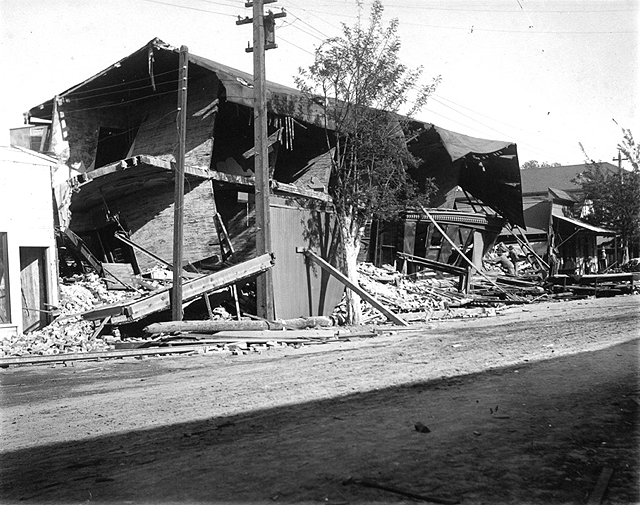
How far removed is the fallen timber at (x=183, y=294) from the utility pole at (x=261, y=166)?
0.40 metres

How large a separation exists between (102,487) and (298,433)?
5.31 ft

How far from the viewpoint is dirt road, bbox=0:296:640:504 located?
397 cm

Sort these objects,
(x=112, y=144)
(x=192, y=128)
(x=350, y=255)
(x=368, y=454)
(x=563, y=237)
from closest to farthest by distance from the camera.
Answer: (x=368, y=454) < (x=350, y=255) < (x=192, y=128) < (x=112, y=144) < (x=563, y=237)

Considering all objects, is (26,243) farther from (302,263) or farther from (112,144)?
(112,144)

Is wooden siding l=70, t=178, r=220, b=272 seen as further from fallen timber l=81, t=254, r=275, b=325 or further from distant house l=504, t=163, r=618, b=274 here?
distant house l=504, t=163, r=618, b=274

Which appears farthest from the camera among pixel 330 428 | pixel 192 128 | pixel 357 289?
pixel 192 128

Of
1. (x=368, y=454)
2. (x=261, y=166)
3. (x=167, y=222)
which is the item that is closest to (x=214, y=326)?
(x=261, y=166)

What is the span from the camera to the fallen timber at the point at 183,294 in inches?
493

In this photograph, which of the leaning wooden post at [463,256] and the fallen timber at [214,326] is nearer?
the fallen timber at [214,326]

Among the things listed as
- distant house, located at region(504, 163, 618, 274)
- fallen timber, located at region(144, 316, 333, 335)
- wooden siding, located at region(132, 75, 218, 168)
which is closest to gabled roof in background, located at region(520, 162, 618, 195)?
distant house, located at region(504, 163, 618, 274)

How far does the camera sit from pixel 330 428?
532 centimetres

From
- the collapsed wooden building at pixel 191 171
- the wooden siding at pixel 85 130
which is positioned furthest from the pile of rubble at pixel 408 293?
the wooden siding at pixel 85 130

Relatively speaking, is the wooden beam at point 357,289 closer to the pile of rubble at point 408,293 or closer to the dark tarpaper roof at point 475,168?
the pile of rubble at point 408,293

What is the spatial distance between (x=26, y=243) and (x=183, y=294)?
3.91 metres
